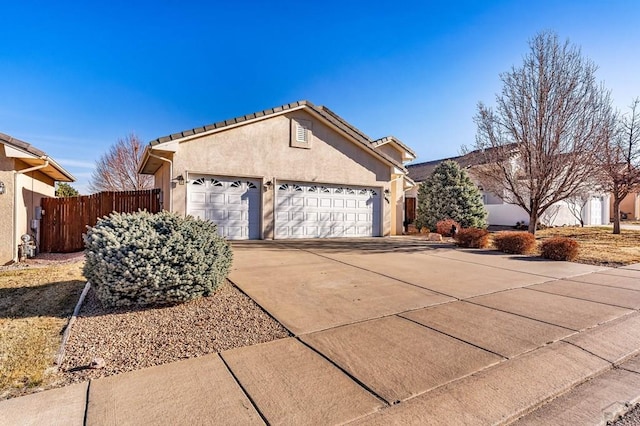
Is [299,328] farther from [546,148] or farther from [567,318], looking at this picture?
[546,148]

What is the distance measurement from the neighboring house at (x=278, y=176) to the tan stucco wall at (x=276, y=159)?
0.11ft

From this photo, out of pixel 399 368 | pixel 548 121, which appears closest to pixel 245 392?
pixel 399 368

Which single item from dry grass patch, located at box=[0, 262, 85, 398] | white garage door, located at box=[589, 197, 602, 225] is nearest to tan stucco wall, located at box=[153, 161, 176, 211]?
dry grass patch, located at box=[0, 262, 85, 398]

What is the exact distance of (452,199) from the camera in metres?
16.6

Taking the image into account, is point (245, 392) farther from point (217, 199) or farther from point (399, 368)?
point (217, 199)

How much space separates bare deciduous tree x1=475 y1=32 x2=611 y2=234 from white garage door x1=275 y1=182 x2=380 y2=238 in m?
5.57

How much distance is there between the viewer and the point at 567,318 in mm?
4363

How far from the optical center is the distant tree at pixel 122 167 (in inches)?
1018

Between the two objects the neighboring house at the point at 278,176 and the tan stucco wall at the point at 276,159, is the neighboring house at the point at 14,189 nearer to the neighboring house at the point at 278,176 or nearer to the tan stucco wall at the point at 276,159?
the neighboring house at the point at 278,176

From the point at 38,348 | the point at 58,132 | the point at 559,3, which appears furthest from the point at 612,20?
the point at 58,132

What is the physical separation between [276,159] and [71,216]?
765cm

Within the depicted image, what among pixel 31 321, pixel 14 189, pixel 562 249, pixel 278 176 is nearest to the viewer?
pixel 31 321

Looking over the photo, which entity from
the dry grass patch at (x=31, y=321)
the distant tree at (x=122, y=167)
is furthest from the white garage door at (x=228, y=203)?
the distant tree at (x=122, y=167)

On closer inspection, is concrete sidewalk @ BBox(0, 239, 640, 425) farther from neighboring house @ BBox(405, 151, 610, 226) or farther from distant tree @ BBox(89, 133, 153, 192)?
distant tree @ BBox(89, 133, 153, 192)
